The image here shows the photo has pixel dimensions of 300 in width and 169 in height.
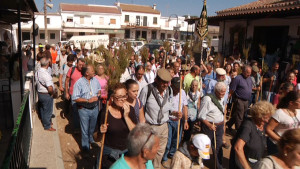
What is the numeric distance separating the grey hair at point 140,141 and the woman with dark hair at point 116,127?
91 cm

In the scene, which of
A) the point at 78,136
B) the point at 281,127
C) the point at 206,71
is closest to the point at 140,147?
the point at 281,127

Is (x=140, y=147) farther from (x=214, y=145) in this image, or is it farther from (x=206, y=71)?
(x=206, y=71)


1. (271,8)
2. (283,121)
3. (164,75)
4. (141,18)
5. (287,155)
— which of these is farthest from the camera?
(141,18)

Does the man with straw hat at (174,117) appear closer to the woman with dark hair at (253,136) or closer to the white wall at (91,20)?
the woman with dark hair at (253,136)

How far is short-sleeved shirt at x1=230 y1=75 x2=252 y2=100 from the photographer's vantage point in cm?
586

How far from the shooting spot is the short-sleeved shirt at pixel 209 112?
4.15 m

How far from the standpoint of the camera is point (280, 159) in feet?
7.68

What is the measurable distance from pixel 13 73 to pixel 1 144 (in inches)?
69.3

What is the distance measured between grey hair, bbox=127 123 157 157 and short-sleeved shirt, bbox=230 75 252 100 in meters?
4.17

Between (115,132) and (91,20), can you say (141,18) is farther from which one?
(115,132)

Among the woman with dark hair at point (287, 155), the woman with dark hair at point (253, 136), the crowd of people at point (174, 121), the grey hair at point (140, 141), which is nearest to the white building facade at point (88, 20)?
the crowd of people at point (174, 121)

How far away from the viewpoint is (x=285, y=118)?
11.3 ft

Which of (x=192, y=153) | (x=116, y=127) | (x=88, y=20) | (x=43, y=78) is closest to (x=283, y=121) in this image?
(x=192, y=153)

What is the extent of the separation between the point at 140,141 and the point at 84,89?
8.93 ft
